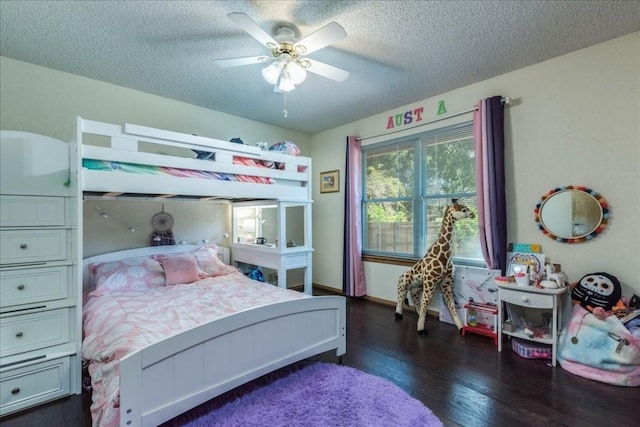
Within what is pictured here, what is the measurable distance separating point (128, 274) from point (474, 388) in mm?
2957

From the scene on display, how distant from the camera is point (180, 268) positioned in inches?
118

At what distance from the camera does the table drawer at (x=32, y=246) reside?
190 centimetres

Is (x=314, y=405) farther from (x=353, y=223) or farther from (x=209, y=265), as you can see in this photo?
(x=353, y=223)

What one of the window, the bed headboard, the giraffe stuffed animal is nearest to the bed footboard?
the giraffe stuffed animal

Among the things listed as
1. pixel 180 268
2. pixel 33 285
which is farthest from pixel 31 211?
pixel 180 268

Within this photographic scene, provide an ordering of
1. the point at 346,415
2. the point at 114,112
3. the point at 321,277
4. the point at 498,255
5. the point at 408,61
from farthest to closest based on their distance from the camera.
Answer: the point at 321,277 < the point at 114,112 < the point at 498,255 < the point at 408,61 < the point at 346,415

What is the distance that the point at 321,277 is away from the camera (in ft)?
15.7

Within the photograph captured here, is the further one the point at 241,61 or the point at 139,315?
the point at 241,61

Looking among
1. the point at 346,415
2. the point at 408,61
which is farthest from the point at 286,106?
the point at 346,415

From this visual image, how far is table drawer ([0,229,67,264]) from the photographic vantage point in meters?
1.90

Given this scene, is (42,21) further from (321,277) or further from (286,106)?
(321,277)

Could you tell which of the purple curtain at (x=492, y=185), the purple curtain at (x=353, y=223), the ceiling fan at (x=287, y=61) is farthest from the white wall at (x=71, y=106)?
the purple curtain at (x=492, y=185)

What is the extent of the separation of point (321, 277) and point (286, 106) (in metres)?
2.59

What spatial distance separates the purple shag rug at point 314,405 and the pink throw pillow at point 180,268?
4.55 feet
